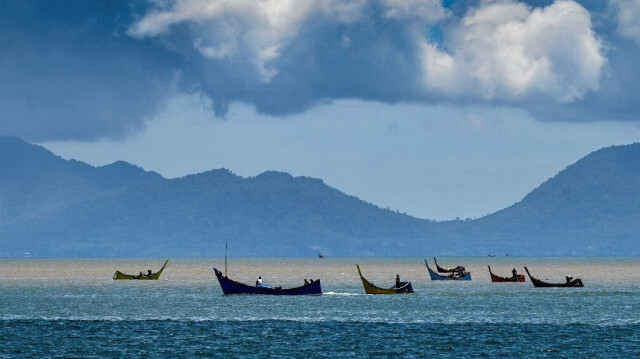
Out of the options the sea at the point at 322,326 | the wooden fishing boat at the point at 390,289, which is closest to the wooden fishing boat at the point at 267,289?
the sea at the point at 322,326

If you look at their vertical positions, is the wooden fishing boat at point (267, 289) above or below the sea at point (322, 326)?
above

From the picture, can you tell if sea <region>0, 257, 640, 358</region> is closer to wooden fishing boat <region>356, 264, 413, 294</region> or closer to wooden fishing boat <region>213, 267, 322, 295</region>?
wooden fishing boat <region>213, 267, 322, 295</region>

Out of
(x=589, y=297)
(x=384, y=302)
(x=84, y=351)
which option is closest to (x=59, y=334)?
(x=84, y=351)

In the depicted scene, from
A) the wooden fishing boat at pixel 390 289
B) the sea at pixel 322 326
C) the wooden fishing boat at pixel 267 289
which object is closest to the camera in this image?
the sea at pixel 322 326

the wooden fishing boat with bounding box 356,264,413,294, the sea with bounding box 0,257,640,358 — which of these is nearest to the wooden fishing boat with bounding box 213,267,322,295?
the sea with bounding box 0,257,640,358

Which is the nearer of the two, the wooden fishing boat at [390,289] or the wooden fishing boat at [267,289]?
the wooden fishing boat at [267,289]

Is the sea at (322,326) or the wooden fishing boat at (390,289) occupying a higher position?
the wooden fishing boat at (390,289)

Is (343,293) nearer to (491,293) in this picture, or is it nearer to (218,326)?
(491,293)

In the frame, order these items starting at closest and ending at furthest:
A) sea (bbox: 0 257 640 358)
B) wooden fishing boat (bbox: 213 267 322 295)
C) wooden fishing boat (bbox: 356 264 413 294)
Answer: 1. sea (bbox: 0 257 640 358)
2. wooden fishing boat (bbox: 213 267 322 295)
3. wooden fishing boat (bbox: 356 264 413 294)

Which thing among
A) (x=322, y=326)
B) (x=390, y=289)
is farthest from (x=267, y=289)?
(x=322, y=326)

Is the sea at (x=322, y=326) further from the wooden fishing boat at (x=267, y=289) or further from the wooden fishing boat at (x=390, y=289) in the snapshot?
the wooden fishing boat at (x=390, y=289)

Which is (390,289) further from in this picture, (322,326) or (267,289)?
(322,326)

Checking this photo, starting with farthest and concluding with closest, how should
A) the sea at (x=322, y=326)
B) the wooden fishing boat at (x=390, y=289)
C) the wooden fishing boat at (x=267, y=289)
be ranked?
the wooden fishing boat at (x=390, y=289) < the wooden fishing boat at (x=267, y=289) < the sea at (x=322, y=326)

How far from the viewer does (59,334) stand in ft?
284
